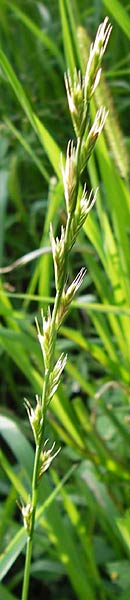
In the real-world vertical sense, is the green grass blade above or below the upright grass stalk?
above

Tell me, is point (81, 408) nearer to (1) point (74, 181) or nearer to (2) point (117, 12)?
(2) point (117, 12)

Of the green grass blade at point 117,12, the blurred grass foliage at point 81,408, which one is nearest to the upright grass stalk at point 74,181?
the blurred grass foliage at point 81,408

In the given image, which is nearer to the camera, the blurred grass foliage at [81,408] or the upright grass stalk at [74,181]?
the upright grass stalk at [74,181]

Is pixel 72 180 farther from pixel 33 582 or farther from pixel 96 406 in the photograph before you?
pixel 33 582

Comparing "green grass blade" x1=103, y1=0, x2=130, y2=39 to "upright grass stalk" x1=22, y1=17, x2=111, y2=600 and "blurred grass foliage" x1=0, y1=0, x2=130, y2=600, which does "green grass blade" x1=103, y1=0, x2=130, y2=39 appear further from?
"upright grass stalk" x1=22, y1=17, x2=111, y2=600

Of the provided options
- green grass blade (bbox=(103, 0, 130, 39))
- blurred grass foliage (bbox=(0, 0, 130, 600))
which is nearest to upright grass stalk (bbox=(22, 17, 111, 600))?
blurred grass foliage (bbox=(0, 0, 130, 600))

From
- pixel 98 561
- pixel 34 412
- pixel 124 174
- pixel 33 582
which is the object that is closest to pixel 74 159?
pixel 34 412

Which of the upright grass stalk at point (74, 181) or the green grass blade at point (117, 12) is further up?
the green grass blade at point (117, 12)

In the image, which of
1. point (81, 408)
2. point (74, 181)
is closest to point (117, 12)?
point (81, 408)

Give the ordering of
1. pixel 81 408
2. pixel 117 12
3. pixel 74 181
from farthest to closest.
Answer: pixel 81 408, pixel 117 12, pixel 74 181

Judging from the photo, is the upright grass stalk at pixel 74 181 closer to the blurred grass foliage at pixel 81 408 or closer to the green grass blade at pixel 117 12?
the blurred grass foliage at pixel 81 408

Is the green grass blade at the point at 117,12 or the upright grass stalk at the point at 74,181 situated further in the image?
the green grass blade at the point at 117,12
